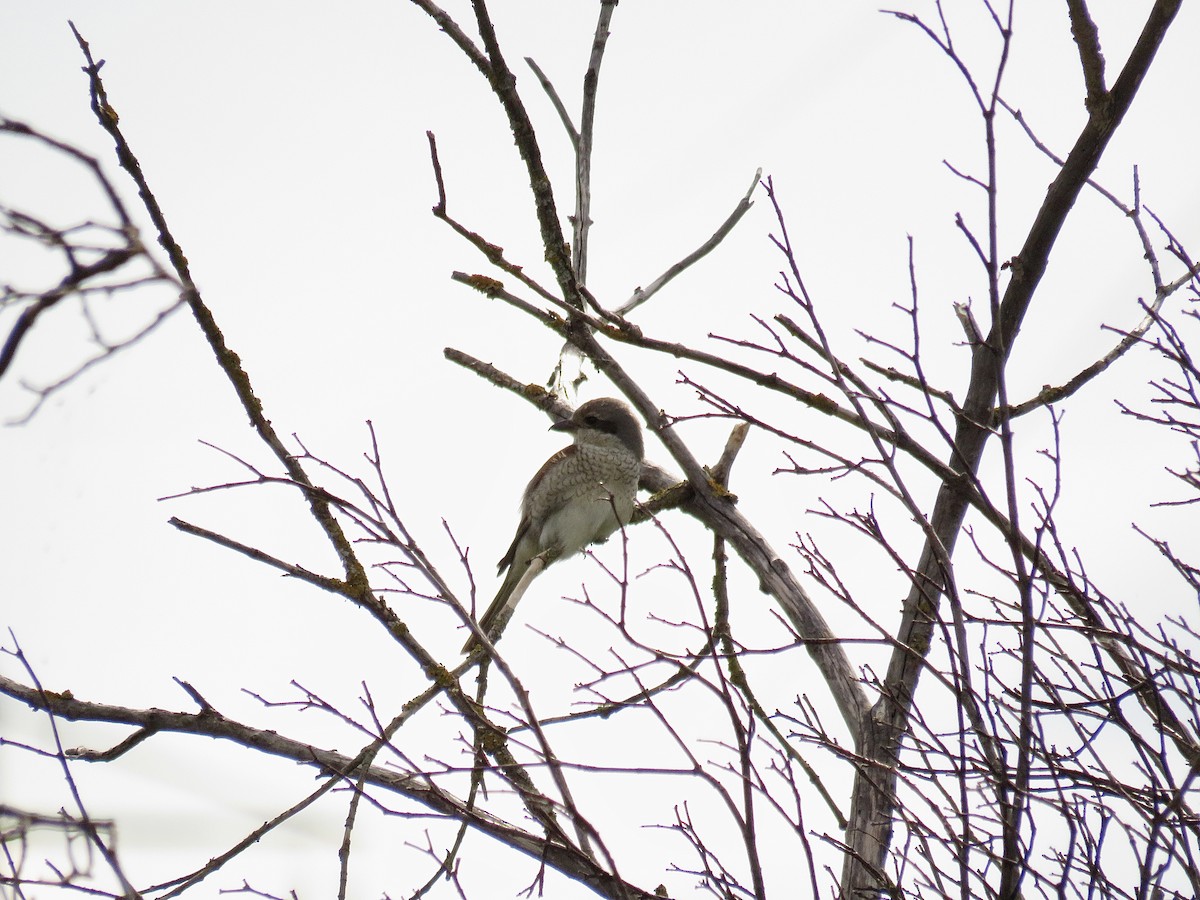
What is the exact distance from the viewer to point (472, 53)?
14.1 feet

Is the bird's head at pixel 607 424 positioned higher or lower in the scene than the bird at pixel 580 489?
higher

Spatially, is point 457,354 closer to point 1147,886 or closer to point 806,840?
point 806,840

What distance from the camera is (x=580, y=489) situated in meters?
7.18

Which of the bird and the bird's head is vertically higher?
the bird's head

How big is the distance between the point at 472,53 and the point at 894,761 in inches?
120

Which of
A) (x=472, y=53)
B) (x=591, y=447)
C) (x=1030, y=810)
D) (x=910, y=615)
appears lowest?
(x=1030, y=810)

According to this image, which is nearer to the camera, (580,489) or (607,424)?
(580,489)

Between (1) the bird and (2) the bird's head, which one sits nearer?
(1) the bird

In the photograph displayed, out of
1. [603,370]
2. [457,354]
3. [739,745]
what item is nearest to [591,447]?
[457,354]

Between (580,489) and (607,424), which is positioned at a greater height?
(607,424)

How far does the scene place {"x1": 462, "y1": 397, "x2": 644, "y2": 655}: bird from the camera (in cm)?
708

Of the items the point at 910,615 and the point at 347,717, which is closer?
the point at 347,717

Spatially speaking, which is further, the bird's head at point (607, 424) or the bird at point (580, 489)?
the bird's head at point (607, 424)

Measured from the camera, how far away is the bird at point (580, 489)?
7.08 metres
